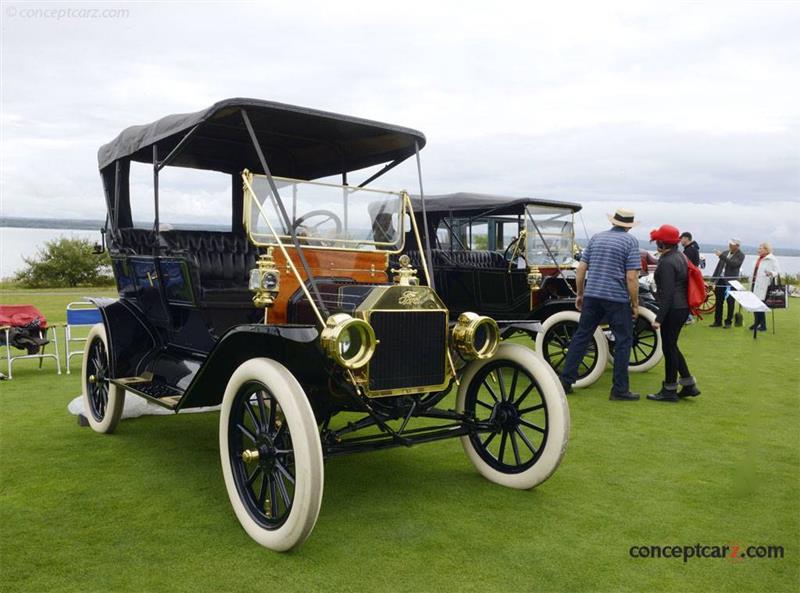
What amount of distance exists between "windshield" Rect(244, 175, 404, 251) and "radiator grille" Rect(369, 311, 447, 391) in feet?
3.37

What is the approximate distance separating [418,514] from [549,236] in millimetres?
5877

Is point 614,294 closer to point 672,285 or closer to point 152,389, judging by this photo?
point 672,285

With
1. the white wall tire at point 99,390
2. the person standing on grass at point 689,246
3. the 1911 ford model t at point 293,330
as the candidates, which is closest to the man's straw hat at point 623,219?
the 1911 ford model t at point 293,330

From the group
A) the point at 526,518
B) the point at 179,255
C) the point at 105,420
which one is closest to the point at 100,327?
the point at 105,420

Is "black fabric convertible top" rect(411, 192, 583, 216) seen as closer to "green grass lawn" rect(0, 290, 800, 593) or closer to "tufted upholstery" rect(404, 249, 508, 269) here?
"tufted upholstery" rect(404, 249, 508, 269)

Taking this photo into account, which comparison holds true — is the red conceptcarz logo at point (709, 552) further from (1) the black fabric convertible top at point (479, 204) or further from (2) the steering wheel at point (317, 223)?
(1) the black fabric convertible top at point (479, 204)

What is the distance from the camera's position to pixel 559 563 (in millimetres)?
2846

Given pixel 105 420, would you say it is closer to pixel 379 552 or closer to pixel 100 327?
pixel 100 327

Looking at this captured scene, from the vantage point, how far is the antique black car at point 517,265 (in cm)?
745

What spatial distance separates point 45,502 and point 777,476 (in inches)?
155

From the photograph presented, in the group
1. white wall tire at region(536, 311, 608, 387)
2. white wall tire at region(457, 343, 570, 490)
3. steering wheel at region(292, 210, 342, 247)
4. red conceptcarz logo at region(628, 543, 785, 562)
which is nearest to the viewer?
red conceptcarz logo at region(628, 543, 785, 562)

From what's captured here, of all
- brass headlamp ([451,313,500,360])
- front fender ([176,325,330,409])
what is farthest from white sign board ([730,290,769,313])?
front fender ([176,325,330,409])

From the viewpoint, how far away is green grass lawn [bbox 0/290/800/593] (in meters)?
2.73

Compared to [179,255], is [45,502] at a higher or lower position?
lower
